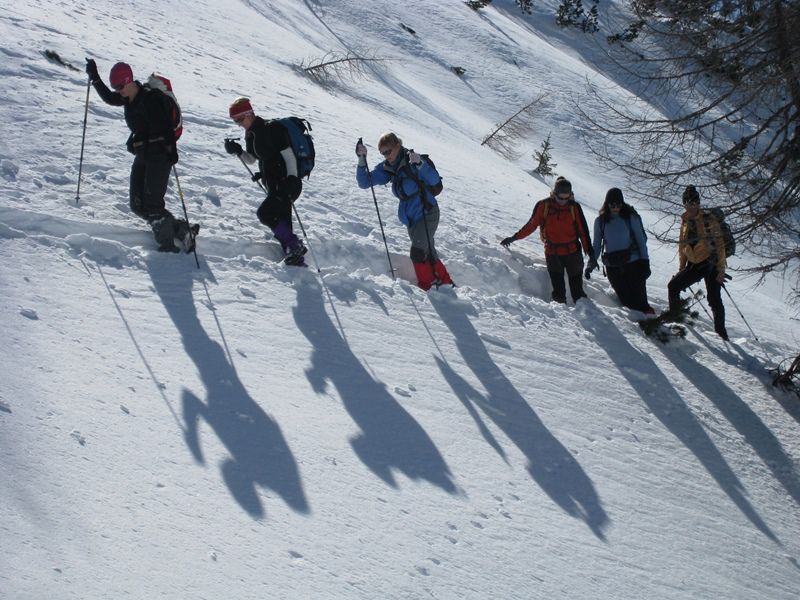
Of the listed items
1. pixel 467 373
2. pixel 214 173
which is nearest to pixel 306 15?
pixel 214 173

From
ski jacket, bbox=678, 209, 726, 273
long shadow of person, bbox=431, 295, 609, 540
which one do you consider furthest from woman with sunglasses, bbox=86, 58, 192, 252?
ski jacket, bbox=678, 209, 726, 273

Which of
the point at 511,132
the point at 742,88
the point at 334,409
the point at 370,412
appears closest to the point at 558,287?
the point at 742,88

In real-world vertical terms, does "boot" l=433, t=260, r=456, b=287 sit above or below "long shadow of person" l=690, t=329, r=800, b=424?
below

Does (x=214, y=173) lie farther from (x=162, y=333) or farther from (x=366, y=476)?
(x=366, y=476)

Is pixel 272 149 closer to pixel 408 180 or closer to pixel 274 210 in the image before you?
pixel 274 210

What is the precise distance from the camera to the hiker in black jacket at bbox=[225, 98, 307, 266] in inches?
286

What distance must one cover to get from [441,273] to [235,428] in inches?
141

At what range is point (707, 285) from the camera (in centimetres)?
864

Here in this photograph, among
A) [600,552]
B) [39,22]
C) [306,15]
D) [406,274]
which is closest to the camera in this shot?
[600,552]

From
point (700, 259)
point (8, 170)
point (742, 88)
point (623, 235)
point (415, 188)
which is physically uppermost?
point (742, 88)

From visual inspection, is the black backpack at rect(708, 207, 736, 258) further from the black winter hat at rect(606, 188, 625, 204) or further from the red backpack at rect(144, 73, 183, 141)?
the red backpack at rect(144, 73, 183, 141)

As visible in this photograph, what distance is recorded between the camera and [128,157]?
8609 mm

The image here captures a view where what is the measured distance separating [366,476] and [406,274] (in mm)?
3807

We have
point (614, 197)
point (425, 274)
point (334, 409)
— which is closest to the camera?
point (334, 409)
